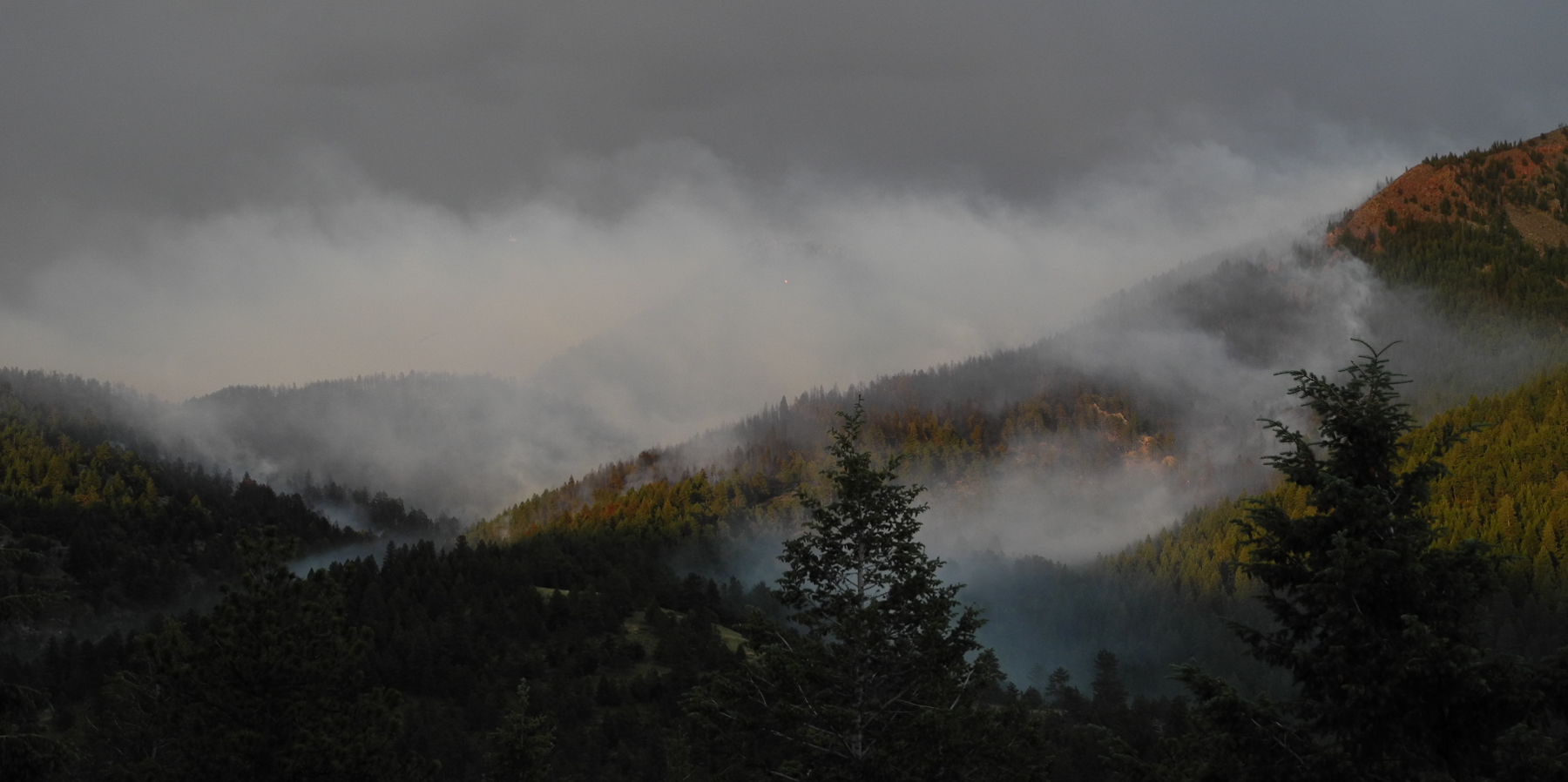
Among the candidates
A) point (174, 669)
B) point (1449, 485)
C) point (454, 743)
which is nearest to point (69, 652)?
point (454, 743)

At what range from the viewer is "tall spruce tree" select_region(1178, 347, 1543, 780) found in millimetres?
17094

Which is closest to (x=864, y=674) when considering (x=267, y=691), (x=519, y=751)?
(x=267, y=691)

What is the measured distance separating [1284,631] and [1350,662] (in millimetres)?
1140

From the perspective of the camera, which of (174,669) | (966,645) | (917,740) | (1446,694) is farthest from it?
(174,669)

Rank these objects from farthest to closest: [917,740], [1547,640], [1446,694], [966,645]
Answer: [1547,640]
[966,645]
[917,740]
[1446,694]

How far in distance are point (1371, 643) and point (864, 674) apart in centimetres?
1519

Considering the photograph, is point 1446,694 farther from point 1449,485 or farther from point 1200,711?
point 1449,485

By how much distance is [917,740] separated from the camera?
2938 cm

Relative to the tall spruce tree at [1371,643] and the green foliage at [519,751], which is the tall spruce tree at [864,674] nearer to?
the tall spruce tree at [1371,643]

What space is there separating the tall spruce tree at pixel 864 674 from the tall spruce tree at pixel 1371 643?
10.8m

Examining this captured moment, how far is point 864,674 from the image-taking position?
1206 inches

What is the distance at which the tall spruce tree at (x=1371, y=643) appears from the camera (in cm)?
1709

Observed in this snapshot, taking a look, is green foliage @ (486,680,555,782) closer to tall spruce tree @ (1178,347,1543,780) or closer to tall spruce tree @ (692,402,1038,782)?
tall spruce tree @ (692,402,1038,782)

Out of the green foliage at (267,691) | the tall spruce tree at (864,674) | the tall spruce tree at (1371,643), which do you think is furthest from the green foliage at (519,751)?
the tall spruce tree at (1371,643)
